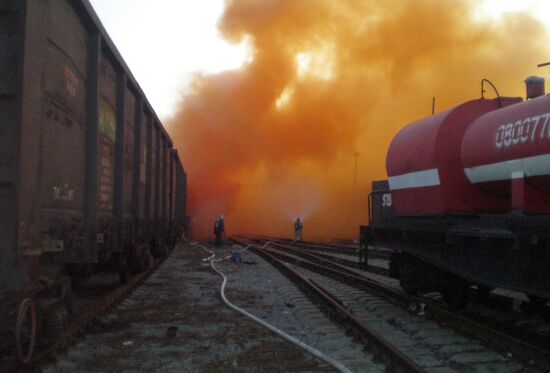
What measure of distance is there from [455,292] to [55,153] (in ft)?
20.8

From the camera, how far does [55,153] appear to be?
5168mm

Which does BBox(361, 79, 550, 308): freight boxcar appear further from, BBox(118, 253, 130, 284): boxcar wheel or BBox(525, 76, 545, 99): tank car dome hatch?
BBox(118, 253, 130, 284): boxcar wheel

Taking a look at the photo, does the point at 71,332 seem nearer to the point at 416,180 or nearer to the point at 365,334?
the point at 365,334

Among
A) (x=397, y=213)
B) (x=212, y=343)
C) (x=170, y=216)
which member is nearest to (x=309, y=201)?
(x=170, y=216)

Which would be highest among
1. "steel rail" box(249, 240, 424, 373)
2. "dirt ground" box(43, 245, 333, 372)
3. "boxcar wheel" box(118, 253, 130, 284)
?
"boxcar wheel" box(118, 253, 130, 284)

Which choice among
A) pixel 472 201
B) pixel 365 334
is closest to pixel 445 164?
pixel 472 201

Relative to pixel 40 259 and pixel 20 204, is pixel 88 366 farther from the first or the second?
pixel 20 204

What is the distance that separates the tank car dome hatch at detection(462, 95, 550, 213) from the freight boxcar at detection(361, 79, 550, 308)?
1 cm

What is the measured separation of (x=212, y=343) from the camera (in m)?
6.06

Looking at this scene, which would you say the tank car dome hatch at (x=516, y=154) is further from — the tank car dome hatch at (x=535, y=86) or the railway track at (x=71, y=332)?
the railway track at (x=71, y=332)

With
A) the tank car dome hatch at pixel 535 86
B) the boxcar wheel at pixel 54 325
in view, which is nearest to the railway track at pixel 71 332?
the boxcar wheel at pixel 54 325

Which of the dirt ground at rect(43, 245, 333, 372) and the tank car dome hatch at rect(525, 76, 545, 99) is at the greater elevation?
the tank car dome hatch at rect(525, 76, 545, 99)

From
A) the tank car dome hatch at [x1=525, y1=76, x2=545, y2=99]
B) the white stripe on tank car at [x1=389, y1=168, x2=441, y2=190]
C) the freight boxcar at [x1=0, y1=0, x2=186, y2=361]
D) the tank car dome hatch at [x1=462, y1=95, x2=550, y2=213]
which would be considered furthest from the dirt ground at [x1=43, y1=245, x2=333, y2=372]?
the tank car dome hatch at [x1=525, y1=76, x2=545, y2=99]

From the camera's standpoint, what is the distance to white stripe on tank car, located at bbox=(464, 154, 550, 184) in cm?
553
